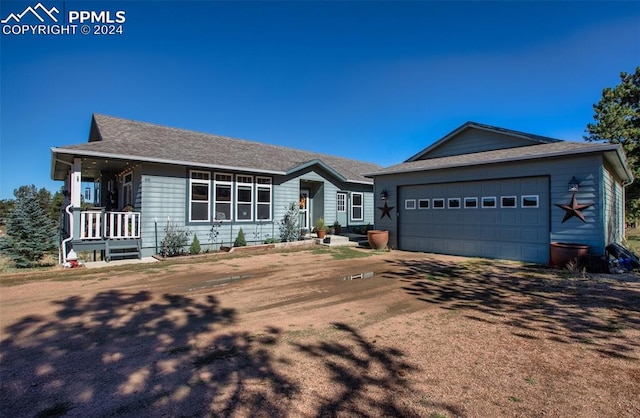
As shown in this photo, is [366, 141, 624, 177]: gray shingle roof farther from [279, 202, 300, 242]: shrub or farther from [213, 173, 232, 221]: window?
[213, 173, 232, 221]: window

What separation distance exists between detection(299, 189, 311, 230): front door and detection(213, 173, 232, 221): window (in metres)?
4.52

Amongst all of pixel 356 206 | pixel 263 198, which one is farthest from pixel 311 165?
pixel 356 206

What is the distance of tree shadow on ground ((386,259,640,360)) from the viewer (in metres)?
3.96

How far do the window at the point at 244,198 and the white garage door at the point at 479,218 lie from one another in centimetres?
623

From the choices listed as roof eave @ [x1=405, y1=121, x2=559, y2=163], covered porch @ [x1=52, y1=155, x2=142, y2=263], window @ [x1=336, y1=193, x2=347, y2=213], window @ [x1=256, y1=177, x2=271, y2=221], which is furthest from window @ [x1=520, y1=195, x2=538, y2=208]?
covered porch @ [x1=52, y1=155, x2=142, y2=263]

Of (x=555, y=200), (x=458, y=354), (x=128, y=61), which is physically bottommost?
(x=458, y=354)

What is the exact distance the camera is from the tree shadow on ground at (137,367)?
246 centimetres

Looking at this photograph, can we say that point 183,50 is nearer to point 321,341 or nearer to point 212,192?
point 212,192

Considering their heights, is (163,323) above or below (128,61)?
below

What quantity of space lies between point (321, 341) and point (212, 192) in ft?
31.1

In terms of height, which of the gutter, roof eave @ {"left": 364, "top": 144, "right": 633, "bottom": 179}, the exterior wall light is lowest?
the exterior wall light

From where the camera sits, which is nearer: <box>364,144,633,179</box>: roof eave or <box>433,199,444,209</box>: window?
<box>364,144,633,179</box>: roof eave

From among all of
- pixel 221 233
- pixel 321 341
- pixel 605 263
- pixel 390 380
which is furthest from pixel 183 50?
pixel 605 263

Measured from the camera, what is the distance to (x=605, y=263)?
8016mm
